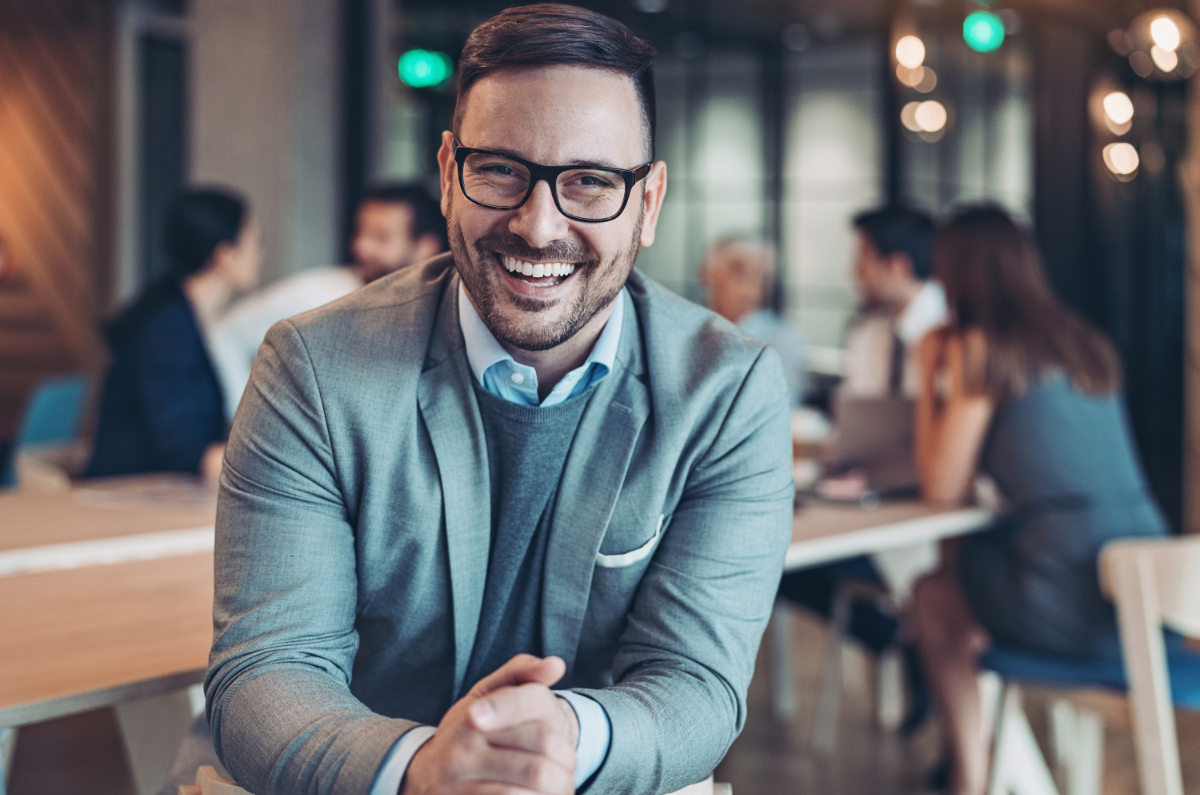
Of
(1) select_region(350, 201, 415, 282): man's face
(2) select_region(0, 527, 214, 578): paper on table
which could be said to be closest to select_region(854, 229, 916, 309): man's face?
(1) select_region(350, 201, 415, 282): man's face

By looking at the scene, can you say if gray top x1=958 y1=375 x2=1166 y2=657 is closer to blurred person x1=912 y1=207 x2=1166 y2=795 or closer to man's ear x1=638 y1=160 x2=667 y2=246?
blurred person x1=912 y1=207 x2=1166 y2=795

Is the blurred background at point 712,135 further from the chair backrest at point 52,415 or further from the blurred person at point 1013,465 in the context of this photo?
the blurred person at point 1013,465

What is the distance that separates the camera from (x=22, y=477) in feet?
10.5

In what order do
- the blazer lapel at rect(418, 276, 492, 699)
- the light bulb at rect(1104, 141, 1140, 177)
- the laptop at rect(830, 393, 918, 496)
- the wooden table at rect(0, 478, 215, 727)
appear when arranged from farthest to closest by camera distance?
the light bulb at rect(1104, 141, 1140, 177) < the laptop at rect(830, 393, 918, 496) < the wooden table at rect(0, 478, 215, 727) < the blazer lapel at rect(418, 276, 492, 699)

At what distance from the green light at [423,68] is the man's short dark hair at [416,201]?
124 centimetres

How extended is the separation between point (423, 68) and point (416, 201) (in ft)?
4.62

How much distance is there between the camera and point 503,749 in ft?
3.43

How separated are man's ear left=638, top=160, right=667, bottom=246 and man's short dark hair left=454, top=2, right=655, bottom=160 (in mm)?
105

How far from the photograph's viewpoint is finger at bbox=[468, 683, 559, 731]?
103 centimetres

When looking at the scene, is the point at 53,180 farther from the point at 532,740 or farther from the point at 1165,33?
the point at 532,740

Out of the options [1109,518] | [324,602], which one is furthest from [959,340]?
[324,602]

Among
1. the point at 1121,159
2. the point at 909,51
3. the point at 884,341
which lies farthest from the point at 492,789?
the point at 1121,159

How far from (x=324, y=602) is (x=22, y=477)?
239 centimetres

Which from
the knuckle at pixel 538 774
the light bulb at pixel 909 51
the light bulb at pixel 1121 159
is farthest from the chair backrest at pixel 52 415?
the light bulb at pixel 1121 159
